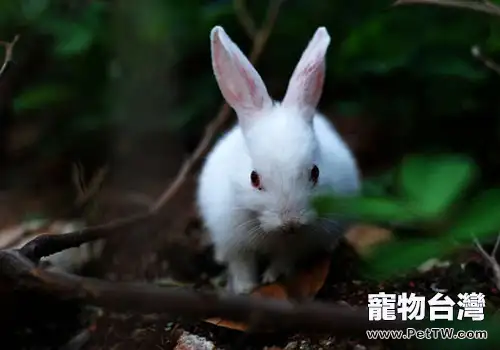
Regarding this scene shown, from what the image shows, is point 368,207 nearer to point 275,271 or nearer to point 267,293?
point 267,293

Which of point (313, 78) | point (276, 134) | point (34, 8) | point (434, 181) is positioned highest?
point (34, 8)

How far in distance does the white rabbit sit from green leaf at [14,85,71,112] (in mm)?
918

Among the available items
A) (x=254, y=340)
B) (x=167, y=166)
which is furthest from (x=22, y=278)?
(x=167, y=166)

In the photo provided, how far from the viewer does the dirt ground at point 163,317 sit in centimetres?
150

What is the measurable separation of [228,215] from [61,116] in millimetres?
1191

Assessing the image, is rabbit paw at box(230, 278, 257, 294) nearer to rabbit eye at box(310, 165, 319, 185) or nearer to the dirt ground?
the dirt ground

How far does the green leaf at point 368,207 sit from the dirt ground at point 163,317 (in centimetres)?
26

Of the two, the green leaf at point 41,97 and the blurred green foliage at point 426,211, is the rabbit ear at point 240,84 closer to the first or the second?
the blurred green foliage at point 426,211

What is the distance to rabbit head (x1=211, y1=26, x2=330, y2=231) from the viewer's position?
1.55 meters

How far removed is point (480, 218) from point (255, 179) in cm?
58

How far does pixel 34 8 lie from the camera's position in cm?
271

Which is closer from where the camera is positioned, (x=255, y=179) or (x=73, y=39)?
(x=255, y=179)

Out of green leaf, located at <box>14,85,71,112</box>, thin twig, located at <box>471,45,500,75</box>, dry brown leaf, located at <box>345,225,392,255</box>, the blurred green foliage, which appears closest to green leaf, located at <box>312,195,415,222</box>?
the blurred green foliage
